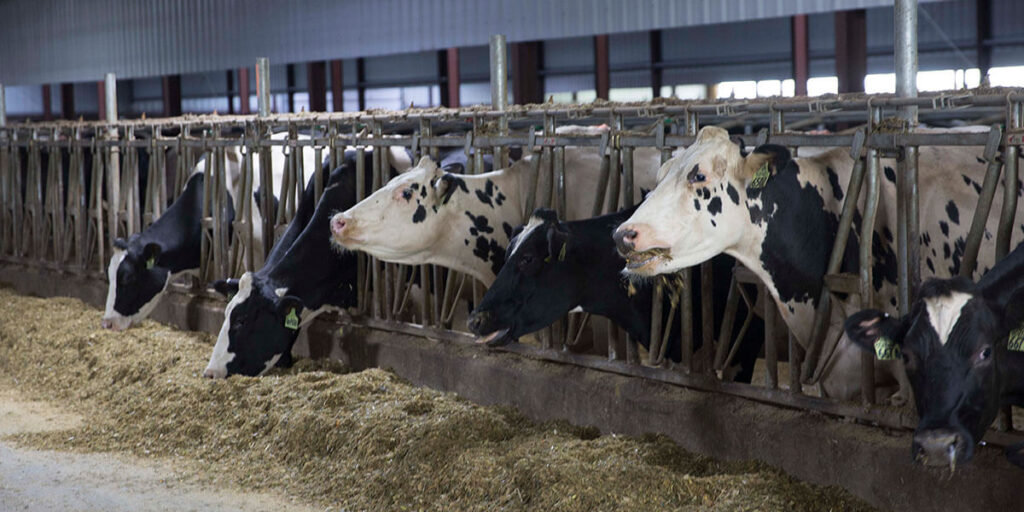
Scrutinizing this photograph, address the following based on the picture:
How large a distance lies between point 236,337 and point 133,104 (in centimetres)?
2763

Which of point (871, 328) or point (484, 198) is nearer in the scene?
point (871, 328)

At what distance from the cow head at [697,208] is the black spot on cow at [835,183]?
21.1 inches

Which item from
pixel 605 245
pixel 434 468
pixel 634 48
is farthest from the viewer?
pixel 634 48

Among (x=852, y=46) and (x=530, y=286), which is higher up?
(x=852, y=46)

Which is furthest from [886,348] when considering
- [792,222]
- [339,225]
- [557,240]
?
[339,225]

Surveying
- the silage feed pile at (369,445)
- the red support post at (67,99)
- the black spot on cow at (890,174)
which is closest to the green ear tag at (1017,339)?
the silage feed pile at (369,445)

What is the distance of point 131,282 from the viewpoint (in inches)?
386

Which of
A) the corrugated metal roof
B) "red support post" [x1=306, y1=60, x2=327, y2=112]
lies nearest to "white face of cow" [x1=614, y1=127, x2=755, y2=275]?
the corrugated metal roof

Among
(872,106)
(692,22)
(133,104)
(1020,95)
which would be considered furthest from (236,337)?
(133,104)

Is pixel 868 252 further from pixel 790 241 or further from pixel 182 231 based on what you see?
pixel 182 231

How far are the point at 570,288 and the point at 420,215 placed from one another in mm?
1257

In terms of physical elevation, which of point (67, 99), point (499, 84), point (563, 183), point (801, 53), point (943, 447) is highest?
point (67, 99)

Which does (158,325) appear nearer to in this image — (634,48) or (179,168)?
(179,168)

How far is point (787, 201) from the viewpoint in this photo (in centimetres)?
525
